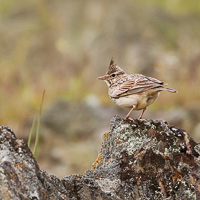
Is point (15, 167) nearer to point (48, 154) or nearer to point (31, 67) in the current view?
point (48, 154)

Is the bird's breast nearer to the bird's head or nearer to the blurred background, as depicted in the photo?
the bird's head

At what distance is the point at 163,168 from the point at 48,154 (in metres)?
6.57

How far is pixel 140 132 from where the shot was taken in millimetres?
4215

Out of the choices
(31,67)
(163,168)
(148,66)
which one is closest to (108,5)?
(31,67)

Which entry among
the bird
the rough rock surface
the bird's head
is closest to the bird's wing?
the bird

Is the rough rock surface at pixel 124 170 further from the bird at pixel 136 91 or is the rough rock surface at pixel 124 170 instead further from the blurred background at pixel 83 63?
the blurred background at pixel 83 63

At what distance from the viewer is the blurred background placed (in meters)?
10.8

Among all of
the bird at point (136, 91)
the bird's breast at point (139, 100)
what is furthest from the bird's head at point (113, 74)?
the bird's breast at point (139, 100)

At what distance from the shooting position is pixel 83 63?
18078 mm

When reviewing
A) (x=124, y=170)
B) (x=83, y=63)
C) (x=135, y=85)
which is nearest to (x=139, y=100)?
(x=135, y=85)

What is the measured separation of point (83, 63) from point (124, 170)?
14384 mm

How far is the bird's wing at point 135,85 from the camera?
5.05 metres

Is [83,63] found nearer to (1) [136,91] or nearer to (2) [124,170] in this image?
(1) [136,91]

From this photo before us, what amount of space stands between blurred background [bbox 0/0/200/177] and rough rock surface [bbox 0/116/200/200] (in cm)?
520
